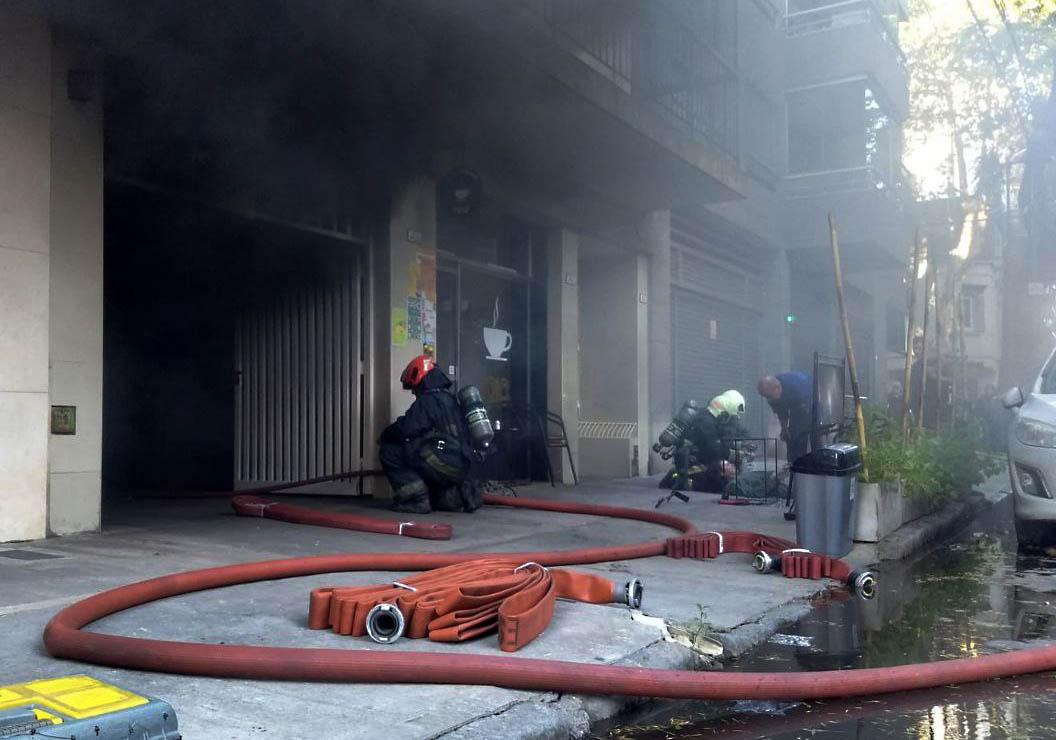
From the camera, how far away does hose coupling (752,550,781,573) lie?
5434 mm

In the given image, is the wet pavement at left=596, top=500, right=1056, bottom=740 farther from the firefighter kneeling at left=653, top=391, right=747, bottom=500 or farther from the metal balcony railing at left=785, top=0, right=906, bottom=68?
the metal balcony railing at left=785, top=0, right=906, bottom=68

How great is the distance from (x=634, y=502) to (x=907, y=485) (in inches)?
94.8

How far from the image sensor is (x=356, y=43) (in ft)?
20.7

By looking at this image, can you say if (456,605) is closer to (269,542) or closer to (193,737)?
(193,737)

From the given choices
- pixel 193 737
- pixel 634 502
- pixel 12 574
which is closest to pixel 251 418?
pixel 634 502

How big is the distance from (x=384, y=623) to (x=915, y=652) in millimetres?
2139

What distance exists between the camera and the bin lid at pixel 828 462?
5.83m

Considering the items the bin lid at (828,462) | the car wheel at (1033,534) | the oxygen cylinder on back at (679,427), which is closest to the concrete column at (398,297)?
the oxygen cylinder on back at (679,427)

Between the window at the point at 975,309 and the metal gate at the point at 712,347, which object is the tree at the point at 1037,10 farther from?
the window at the point at 975,309

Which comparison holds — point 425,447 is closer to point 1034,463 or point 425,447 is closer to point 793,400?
point 793,400

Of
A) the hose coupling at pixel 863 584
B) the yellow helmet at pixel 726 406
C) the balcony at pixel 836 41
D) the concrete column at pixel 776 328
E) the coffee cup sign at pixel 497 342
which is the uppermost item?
the balcony at pixel 836 41

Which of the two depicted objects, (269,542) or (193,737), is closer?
(193,737)

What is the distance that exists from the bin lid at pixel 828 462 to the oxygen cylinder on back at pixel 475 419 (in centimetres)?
244

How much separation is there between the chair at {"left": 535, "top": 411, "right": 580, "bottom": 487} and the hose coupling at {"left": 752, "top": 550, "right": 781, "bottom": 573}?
4.82m
